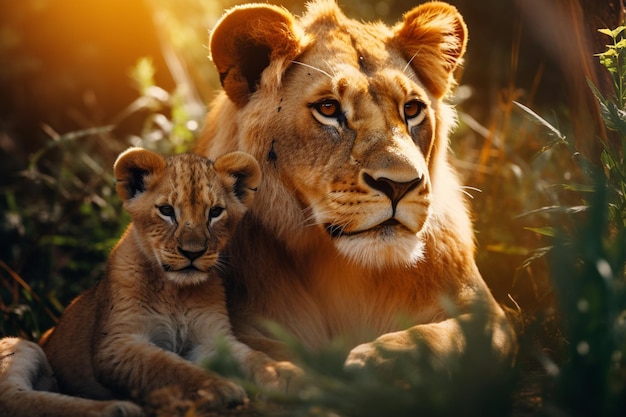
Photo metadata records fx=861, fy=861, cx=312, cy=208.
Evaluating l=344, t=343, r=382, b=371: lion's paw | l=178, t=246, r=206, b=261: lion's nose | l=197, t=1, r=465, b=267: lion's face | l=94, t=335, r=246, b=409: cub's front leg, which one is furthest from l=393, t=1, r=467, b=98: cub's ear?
l=94, t=335, r=246, b=409: cub's front leg

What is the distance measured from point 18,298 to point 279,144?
2.40m

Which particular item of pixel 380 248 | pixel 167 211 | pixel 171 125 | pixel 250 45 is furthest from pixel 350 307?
pixel 171 125

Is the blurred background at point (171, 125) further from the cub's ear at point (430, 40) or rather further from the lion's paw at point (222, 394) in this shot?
the lion's paw at point (222, 394)

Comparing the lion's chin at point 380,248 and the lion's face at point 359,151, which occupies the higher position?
the lion's face at point 359,151

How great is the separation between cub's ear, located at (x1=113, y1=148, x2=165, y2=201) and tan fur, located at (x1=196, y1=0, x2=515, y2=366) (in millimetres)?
437

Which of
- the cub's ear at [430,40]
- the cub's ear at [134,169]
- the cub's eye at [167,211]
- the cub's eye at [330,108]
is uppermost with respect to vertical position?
the cub's ear at [430,40]

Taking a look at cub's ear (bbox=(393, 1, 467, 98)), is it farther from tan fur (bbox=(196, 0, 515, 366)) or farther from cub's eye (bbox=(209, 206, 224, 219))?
cub's eye (bbox=(209, 206, 224, 219))

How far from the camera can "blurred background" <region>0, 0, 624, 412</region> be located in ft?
13.7

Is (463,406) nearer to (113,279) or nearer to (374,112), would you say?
(374,112)

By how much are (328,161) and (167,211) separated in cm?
65

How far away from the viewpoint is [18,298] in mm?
5137

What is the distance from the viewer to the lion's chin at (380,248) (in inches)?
125

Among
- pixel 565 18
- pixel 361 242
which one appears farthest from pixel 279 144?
pixel 565 18

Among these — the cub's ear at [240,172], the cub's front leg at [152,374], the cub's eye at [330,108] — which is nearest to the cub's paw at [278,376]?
the cub's front leg at [152,374]
